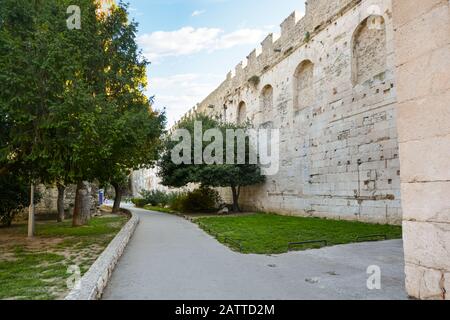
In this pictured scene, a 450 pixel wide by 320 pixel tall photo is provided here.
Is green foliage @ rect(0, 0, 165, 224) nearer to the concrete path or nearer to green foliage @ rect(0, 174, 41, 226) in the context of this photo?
the concrete path

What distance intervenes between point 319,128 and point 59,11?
428 inches

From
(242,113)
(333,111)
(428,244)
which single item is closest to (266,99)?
(242,113)

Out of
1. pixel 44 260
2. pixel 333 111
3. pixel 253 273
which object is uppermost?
pixel 333 111

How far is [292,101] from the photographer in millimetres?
18406

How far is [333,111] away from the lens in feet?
49.4

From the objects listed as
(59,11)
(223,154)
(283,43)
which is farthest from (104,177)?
(283,43)

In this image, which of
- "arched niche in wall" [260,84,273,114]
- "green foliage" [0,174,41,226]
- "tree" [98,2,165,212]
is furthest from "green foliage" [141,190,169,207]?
"tree" [98,2,165,212]

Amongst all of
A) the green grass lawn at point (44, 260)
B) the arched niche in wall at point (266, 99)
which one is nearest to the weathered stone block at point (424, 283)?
the green grass lawn at point (44, 260)

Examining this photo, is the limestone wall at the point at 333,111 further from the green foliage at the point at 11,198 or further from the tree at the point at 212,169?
the green foliage at the point at 11,198

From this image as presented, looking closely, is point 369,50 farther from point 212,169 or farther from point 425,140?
point 425,140

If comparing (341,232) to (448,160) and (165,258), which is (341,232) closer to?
(165,258)

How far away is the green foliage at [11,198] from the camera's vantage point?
15.6 m

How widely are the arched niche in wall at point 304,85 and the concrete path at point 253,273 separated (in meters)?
9.85

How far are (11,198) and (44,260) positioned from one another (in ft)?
32.2
